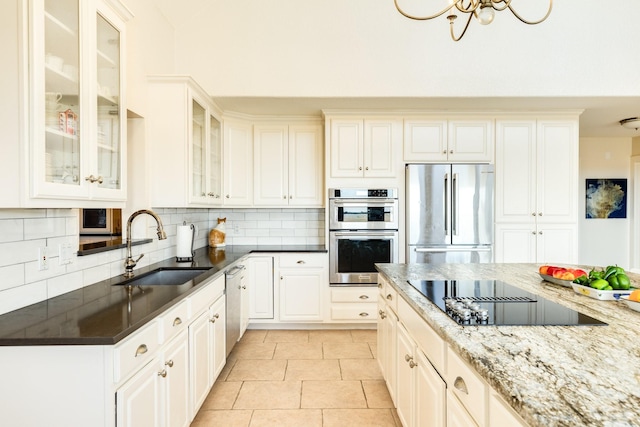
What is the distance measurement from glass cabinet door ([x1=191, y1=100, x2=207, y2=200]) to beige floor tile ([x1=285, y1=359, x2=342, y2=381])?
1640 mm

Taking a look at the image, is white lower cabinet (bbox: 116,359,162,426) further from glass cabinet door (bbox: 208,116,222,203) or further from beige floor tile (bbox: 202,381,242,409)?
glass cabinet door (bbox: 208,116,222,203)

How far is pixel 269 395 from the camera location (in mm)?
2480

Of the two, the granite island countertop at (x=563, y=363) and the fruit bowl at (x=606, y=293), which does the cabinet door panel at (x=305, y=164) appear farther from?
the fruit bowl at (x=606, y=293)

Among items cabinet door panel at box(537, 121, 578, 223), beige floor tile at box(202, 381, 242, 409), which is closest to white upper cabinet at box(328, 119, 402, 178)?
cabinet door panel at box(537, 121, 578, 223)

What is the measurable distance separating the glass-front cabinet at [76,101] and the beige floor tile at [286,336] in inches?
87.5

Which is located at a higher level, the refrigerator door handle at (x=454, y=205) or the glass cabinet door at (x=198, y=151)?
the glass cabinet door at (x=198, y=151)

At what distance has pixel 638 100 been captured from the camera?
3.45m

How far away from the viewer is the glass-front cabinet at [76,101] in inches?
50.6

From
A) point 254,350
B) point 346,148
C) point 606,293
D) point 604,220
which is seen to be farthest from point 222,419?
point 604,220

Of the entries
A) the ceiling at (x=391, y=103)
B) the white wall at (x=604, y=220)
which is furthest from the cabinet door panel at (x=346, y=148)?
the white wall at (x=604, y=220)

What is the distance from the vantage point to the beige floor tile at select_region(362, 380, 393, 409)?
7.77 ft

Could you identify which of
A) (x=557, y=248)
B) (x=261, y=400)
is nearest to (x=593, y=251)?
(x=557, y=248)

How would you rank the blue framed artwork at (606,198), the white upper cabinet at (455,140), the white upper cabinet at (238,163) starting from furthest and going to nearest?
the blue framed artwork at (606,198)
the white upper cabinet at (238,163)
the white upper cabinet at (455,140)

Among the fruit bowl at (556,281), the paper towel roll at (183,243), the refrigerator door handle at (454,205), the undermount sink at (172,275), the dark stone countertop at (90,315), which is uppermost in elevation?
the refrigerator door handle at (454,205)
